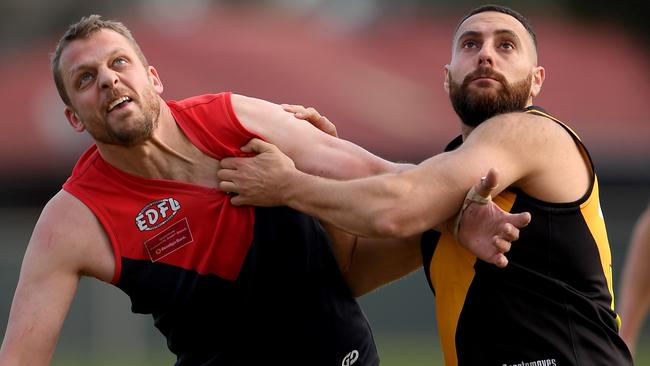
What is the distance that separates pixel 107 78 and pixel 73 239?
0.78 m

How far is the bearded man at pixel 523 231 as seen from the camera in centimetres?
582

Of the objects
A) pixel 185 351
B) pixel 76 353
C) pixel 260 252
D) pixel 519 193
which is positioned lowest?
pixel 76 353

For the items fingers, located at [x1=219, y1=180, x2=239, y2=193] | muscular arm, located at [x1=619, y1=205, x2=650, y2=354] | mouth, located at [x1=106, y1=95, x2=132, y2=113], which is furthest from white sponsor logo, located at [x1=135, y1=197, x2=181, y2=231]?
muscular arm, located at [x1=619, y1=205, x2=650, y2=354]

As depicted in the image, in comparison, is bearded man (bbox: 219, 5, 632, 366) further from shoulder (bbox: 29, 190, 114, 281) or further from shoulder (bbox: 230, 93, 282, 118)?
shoulder (bbox: 29, 190, 114, 281)

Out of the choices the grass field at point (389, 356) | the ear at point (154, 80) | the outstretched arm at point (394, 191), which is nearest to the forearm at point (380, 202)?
the outstretched arm at point (394, 191)

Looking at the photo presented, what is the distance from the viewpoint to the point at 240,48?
25969 millimetres

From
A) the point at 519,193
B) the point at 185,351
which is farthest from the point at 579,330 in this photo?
the point at 185,351

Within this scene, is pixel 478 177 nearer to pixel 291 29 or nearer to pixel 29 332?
pixel 29 332

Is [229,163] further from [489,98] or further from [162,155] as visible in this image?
[489,98]

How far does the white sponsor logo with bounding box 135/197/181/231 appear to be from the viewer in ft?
21.3

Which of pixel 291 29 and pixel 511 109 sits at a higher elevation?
pixel 511 109

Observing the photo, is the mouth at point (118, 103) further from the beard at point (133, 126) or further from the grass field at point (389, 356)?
the grass field at point (389, 356)

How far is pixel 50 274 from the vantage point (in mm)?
6305

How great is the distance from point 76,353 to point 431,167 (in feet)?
36.3
